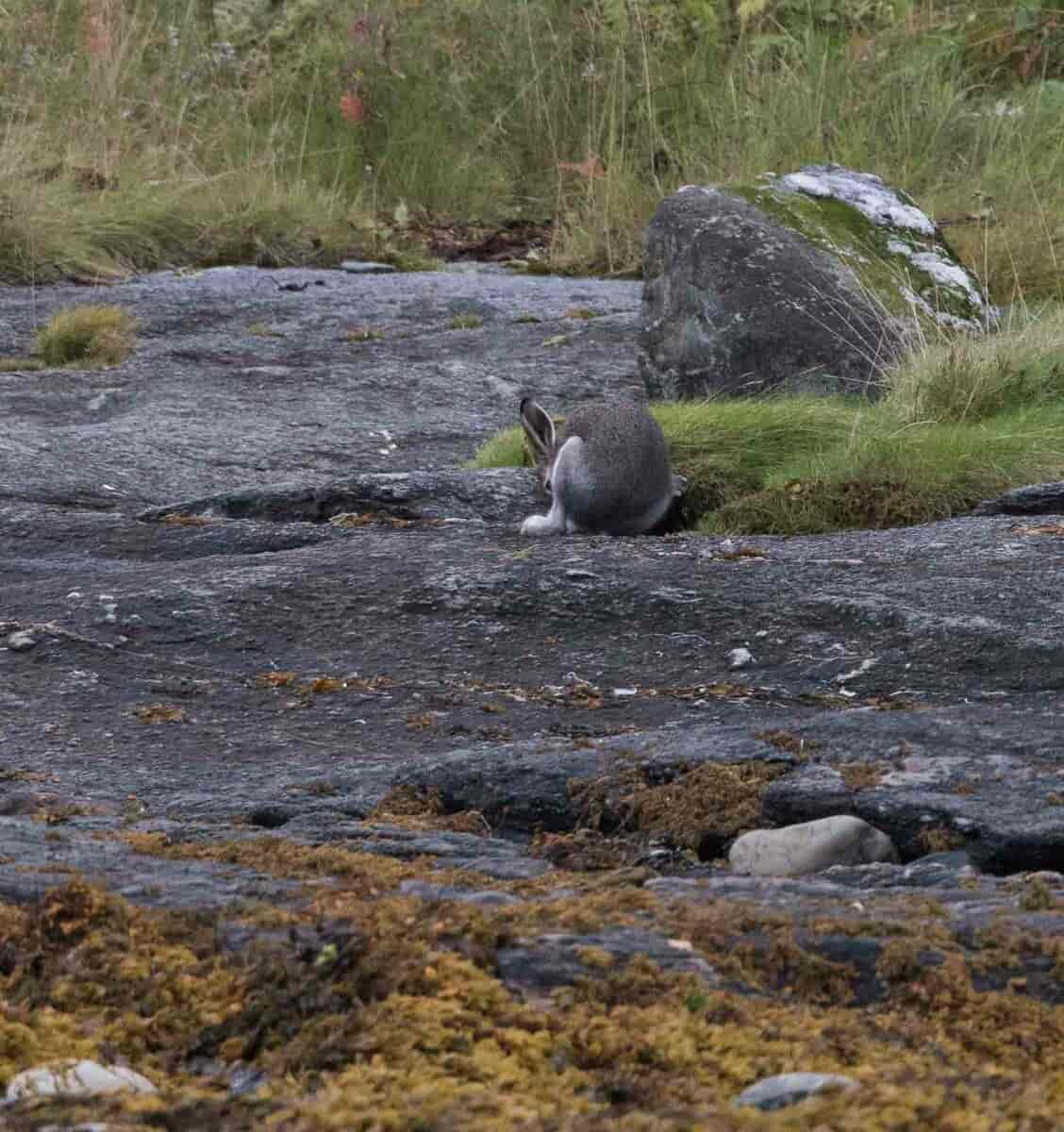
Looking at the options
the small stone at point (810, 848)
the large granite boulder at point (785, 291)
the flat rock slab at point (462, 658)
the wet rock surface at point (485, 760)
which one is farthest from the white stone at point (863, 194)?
the small stone at point (810, 848)

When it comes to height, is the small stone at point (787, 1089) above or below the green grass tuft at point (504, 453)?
above

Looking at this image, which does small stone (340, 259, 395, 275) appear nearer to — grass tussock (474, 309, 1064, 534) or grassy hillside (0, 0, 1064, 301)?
grassy hillside (0, 0, 1064, 301)

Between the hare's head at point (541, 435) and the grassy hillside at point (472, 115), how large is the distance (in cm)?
446

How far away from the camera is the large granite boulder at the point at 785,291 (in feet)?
23.0

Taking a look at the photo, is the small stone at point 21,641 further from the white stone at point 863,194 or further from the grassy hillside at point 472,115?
the grassy hillside at point 472,115

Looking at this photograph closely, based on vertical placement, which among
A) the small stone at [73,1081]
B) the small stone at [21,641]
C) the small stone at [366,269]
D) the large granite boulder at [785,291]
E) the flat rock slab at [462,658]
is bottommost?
the small stone at [21,641]

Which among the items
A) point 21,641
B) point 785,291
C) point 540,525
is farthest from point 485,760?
point 785,291

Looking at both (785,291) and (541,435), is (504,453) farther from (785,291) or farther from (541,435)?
(785,291)

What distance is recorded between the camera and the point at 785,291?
7082mm

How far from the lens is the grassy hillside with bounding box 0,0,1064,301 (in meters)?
10.5

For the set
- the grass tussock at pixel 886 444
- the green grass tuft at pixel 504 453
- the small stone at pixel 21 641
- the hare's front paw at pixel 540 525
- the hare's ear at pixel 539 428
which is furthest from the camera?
the green grass tuft at pixel 504 453

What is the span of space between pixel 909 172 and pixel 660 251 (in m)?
3.60

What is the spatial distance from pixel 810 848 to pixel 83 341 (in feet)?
21.4

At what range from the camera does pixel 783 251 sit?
726 centimetres
